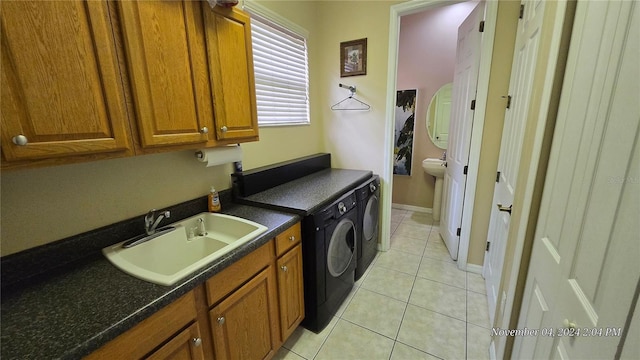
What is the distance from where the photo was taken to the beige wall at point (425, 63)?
10.5ft

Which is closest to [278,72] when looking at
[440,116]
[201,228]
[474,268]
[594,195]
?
[201,228]

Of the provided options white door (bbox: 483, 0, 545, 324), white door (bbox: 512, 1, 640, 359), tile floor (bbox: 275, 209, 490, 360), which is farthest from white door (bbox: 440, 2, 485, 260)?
white door (bbox: 512, 1, 640, 359)

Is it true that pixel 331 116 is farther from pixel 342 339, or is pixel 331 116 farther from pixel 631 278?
pixel 631 278

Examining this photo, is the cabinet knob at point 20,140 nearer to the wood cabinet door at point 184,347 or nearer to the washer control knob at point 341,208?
the wood cabinet door at point 184,347

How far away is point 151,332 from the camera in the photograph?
0.83m

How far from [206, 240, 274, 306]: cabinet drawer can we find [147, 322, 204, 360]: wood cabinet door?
12 cm

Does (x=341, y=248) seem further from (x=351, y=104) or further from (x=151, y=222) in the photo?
(x=351, y=104)

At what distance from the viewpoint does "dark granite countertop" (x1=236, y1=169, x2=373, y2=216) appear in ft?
5.17

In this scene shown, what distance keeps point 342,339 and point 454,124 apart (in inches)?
88.4

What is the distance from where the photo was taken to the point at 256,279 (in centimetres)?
126

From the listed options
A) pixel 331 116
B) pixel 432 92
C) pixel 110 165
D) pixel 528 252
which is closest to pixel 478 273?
pixel 528 252

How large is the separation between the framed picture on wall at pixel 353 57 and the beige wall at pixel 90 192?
1.61 meters

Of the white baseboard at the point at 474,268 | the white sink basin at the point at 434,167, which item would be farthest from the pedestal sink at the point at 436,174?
the white baseboard at the point at 474,268

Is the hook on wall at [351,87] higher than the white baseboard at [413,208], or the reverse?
A: the hook on wall at [351,87]
